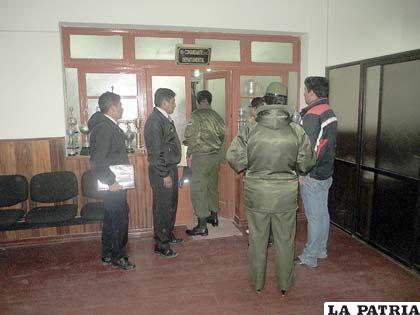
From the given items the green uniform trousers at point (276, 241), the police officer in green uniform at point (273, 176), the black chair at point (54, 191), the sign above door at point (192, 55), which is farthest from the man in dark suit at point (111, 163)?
the sign above door at point (192, 55)

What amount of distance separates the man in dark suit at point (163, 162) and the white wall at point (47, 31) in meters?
1.07

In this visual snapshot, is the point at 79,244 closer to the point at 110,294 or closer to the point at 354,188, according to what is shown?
the point at 110,294

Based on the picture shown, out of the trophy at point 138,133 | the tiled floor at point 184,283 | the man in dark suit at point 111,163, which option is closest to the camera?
the tiled floor at point 184,283

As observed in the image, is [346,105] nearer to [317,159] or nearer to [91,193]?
[317,159]

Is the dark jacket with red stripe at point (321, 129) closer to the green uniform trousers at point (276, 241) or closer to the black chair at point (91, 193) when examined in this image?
the green uniform trousers at point (276, 241)

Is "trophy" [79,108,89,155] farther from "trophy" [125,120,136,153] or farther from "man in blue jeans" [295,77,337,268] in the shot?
"man in blue jeans" [295,77,337,268]

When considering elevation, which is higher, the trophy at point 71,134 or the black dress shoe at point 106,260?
the trophy at point 71,134

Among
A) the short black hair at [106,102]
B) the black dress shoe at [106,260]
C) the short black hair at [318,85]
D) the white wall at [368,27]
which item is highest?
the white wall at [368,27]

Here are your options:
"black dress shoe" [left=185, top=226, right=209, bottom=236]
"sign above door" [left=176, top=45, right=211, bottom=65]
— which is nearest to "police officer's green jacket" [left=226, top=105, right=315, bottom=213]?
"black dress shoe" [left=185, top=226, right=209, bottom=236]

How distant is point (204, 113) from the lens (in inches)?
149

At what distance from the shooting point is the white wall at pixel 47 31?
11.2ft

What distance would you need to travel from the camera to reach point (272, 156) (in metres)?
2.36

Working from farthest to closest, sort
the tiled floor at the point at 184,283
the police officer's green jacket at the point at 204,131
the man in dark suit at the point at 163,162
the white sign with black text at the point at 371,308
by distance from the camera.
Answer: the police officer's green jacket at the point at 204,131, the man in dark suit at the point at 163,162, the tiled floor at the point at 184,283, the white sign with black text at the point at 371,308

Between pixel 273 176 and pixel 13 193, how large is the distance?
2.60 metres
